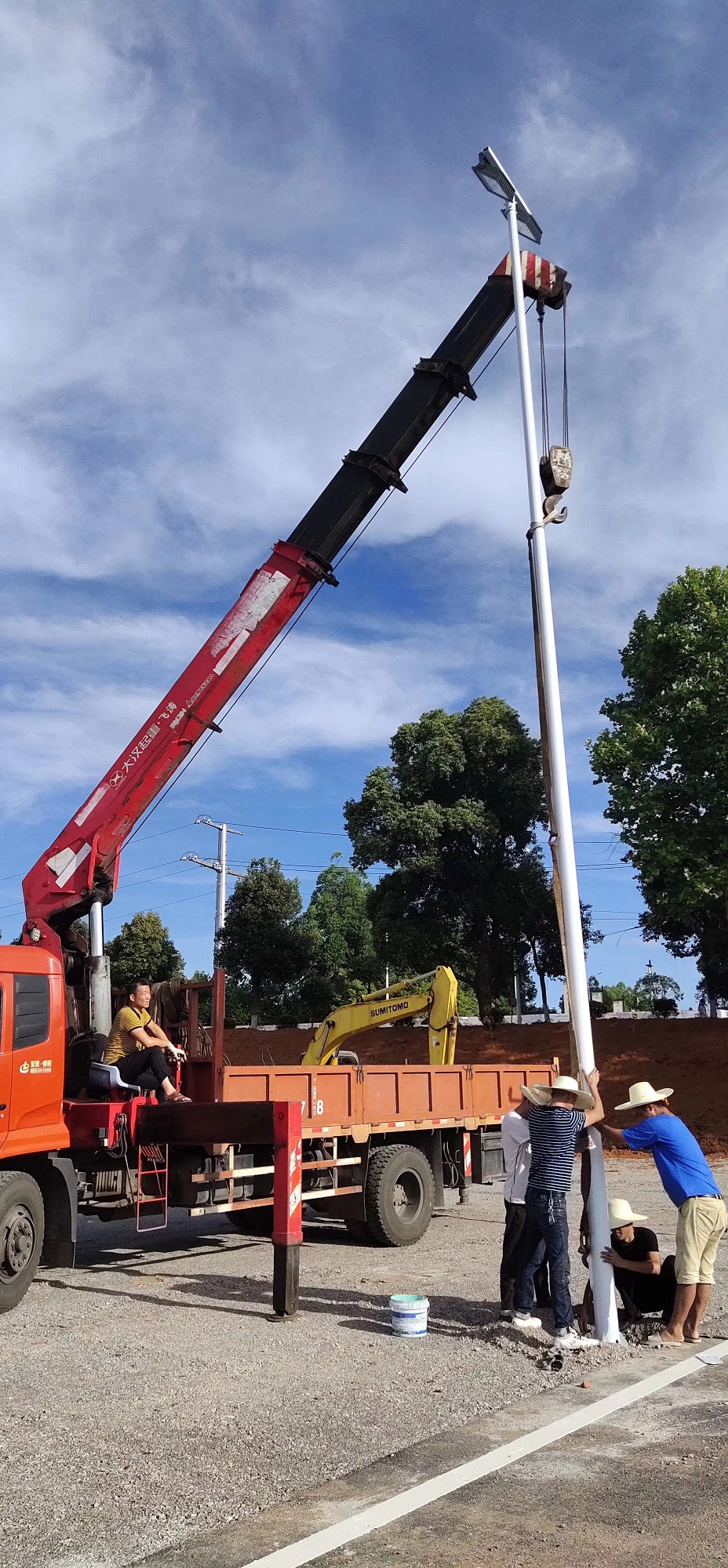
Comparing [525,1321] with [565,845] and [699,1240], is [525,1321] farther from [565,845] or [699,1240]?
[565,845]

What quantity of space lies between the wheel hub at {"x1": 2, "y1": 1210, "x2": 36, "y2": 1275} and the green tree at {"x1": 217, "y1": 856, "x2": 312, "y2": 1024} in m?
31.4

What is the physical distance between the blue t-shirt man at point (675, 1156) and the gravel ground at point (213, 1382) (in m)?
1.03

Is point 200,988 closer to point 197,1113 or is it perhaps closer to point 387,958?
point 197,1113

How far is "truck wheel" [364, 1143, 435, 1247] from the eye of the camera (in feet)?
37.3

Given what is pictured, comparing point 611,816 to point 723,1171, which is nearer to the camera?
point 723,1171

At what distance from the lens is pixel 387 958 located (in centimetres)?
3409

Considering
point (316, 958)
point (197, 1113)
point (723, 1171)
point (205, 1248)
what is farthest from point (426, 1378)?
point (316, 958)

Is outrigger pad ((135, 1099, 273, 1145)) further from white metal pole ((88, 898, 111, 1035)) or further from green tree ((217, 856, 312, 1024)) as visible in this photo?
green tree ((217, 856, 312, 1024))

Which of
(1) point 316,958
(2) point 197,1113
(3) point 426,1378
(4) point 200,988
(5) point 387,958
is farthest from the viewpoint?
(1) point 316,958

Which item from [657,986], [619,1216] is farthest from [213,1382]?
[657,986]

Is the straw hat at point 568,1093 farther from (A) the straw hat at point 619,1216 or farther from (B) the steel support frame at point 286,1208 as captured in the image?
(B) the steel support frame at point 286,1208

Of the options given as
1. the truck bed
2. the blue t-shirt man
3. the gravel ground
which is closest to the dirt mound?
the truck bed

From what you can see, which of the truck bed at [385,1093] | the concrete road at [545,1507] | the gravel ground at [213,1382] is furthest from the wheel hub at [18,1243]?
the concrete road at [545,1507]

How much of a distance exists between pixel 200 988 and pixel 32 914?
257 centimetres
